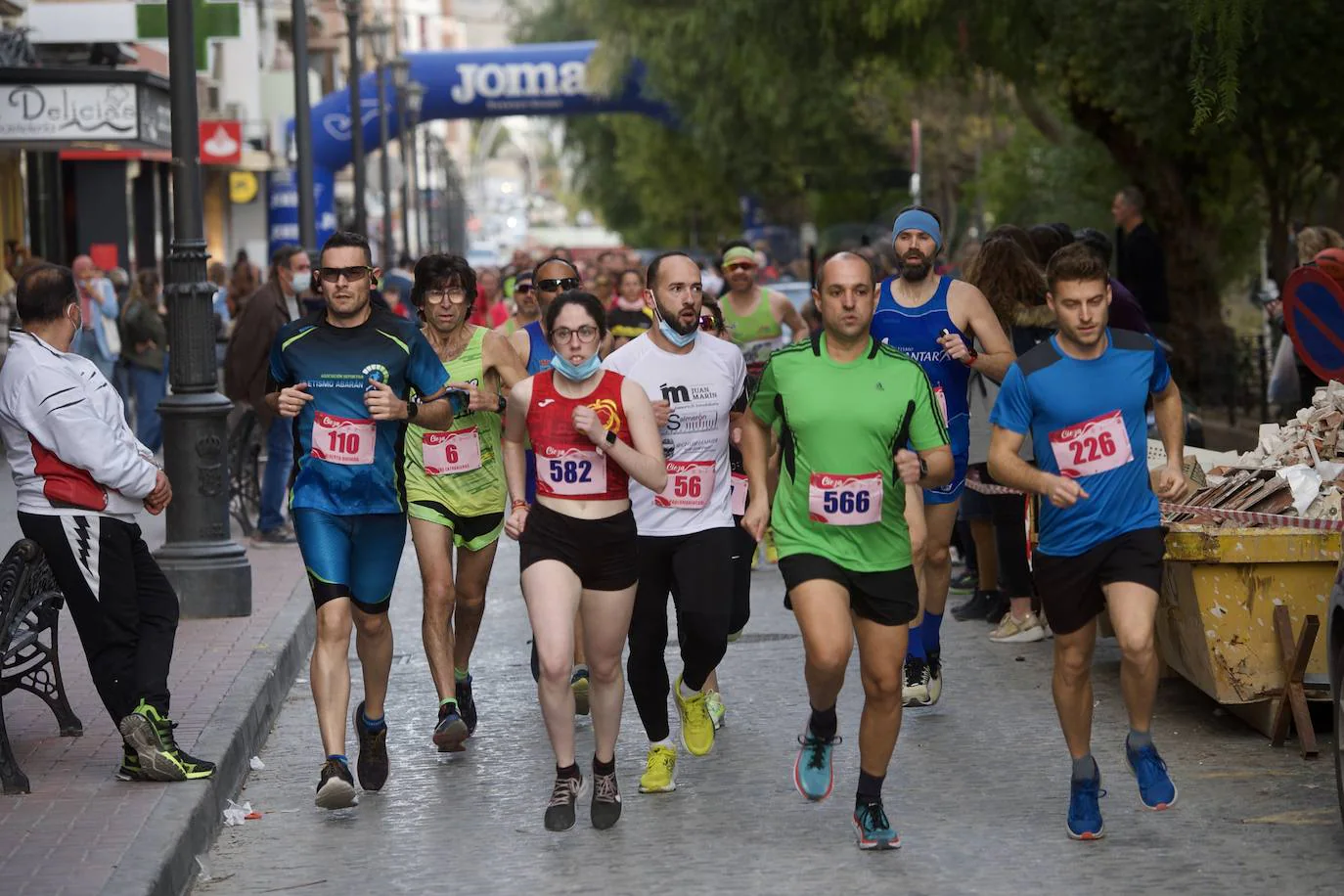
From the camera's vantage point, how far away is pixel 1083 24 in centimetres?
1775

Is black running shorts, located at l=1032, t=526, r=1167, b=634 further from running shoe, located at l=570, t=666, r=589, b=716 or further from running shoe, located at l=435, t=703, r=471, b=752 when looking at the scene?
running shoe, located at l=570, t=666, r=589, b=716

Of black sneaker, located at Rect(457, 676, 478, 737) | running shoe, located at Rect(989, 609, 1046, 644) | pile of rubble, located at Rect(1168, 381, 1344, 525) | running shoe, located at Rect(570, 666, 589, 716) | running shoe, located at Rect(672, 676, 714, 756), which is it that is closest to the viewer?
running shoe, located at Rect(672, 676, 714, 756)

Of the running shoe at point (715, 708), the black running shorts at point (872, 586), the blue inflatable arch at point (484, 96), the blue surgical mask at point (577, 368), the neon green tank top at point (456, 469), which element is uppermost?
the blue inflatable arch at point (484, 96)

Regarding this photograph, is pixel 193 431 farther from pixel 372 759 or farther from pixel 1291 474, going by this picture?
pixel 1291 474

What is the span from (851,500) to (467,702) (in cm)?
270

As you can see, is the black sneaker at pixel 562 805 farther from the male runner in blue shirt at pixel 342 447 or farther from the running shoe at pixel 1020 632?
the running shoe at pixel 1020 632

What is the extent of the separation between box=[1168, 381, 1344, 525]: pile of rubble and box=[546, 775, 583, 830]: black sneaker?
111 inches

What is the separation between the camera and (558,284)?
953cm

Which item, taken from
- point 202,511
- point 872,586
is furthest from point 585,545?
point 202,511

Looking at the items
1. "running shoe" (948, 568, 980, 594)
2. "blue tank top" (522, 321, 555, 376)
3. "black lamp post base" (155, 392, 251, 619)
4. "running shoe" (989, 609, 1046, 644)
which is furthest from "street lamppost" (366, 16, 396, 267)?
"blue tank top" (522, 321, 555, 376)

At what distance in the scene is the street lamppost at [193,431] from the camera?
11.6 m

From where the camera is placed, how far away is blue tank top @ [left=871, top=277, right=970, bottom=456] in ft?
29.2

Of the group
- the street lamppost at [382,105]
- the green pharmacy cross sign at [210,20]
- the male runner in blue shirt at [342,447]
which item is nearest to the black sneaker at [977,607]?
the male runner in blue shirt at [342,447]

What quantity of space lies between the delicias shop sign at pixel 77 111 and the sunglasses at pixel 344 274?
14609 millimetres
